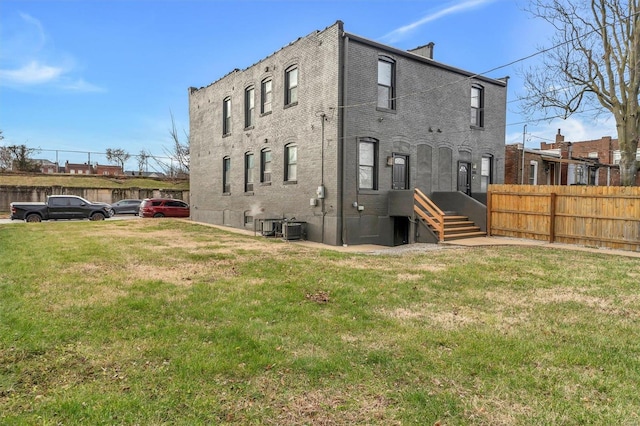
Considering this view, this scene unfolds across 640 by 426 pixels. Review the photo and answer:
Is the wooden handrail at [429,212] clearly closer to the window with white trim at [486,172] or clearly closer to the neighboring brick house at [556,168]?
the window with white trim at [486,172]

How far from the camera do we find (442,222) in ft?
45.0

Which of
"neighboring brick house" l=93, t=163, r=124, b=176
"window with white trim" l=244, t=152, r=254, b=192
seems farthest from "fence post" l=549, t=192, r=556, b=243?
"neighboring brick house" l=93, t=163, r=124, b=176

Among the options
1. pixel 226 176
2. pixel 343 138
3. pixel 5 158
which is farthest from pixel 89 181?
pixel 343 138

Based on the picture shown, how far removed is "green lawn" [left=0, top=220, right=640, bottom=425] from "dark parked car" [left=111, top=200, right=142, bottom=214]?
2503 centimetres

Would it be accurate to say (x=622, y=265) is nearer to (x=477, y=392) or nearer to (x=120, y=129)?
(x=477, y=392)

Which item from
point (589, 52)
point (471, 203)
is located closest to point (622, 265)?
point (471, 203)

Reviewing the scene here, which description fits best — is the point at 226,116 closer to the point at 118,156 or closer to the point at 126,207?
the point at 126,207

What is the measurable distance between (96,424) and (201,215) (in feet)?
71.7

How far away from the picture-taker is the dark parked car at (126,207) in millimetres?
31703

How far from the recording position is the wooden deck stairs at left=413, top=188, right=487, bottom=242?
1394cm

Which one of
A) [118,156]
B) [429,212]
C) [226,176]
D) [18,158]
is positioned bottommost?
[429,212]

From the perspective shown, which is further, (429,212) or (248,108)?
(248,108)

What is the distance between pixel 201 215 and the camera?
2392 centimetres

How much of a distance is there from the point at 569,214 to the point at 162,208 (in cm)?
2392
